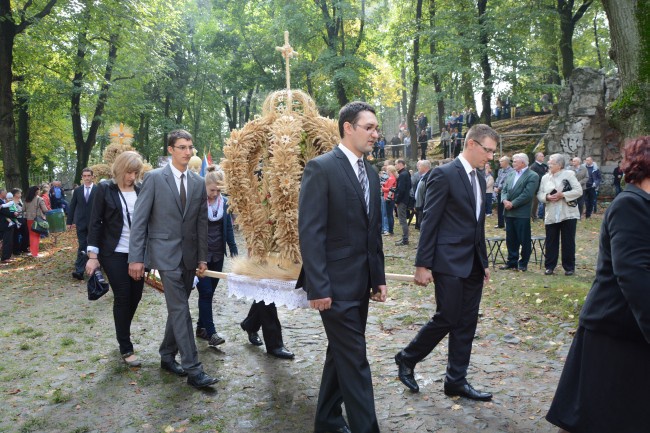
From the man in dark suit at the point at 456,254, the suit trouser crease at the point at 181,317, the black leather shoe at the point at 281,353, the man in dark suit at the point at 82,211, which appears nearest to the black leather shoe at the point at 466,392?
the man in dark suit at the point at 456,254

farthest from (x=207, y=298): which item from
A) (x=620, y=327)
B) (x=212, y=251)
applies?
(x=620, y=327)

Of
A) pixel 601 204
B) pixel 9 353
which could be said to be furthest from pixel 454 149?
pixel 9 353

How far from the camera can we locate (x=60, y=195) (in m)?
24.0

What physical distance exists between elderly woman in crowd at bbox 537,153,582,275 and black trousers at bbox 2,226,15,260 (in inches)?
525

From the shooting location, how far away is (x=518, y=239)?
10.1m

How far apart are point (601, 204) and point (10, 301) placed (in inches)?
785

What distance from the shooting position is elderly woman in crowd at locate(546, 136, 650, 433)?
264cm

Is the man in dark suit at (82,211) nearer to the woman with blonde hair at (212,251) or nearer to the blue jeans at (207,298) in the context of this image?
the woman with blonde hair at (212,251)

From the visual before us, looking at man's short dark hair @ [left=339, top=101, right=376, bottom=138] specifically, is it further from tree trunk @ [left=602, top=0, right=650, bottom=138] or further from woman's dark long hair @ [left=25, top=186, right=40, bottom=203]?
woman's dark long hair @ [left=25, top=186, right=40, bottom=203]

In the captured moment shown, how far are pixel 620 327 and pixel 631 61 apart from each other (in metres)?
4.57

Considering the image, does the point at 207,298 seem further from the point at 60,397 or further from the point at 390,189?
the point at 390,189

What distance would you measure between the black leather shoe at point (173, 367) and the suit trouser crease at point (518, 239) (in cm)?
693

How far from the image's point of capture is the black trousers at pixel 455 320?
173 inches

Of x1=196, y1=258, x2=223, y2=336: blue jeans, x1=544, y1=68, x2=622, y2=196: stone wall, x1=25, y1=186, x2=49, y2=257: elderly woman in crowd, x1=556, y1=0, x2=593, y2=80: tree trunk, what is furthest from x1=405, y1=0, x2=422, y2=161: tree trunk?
x1=196, y1=258, x2=223, y2=336: blue jeans
